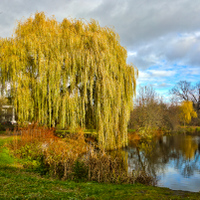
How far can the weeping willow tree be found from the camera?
39.9ft

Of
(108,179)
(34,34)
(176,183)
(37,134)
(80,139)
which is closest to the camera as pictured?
(108,179)

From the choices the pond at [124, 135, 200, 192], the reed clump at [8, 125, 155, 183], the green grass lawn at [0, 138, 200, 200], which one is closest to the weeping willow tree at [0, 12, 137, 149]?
the pond at [124, 135, 200, 192]

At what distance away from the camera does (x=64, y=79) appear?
1230 centimetres

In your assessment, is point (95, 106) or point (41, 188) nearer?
point (41, 188)

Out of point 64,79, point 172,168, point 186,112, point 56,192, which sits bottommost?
point 172,168

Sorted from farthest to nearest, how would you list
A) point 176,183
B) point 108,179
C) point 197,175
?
point 197,175 → point 176,183 → point 108,179

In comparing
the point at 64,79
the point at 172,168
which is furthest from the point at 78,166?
the point at 64,79

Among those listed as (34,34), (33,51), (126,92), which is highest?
(34,34)

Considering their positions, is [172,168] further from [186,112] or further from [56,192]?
[186,112]

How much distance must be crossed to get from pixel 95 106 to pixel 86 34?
443 cm

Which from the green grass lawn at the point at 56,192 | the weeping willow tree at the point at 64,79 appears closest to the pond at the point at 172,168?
the weeping willow tree at the point at 64,79

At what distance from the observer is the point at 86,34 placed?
13305 millimetres

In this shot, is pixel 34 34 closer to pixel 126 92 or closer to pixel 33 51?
pixel 33 51

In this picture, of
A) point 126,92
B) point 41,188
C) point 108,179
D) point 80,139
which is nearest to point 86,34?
point 126,92
